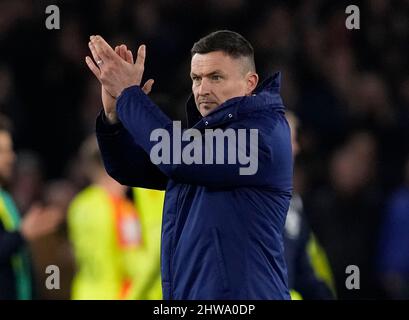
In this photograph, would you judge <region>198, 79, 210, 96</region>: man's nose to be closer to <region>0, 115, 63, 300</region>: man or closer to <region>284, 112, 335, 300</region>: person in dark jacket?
<region>284, 112, 335, 300</region>: person in dark jacket

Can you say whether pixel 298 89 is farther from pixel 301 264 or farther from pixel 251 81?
pixel 251 81

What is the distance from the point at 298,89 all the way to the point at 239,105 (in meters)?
6.18

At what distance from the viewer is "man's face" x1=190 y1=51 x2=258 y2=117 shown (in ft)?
13.3

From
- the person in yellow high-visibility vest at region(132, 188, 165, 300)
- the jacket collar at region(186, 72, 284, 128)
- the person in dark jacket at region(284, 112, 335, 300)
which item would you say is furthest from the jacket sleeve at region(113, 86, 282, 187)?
the person in yellow high-visibility vest at region(132, 188, 165, 300)

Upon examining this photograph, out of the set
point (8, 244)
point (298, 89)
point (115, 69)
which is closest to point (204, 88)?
point (115, 69)

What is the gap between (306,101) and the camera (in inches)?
393

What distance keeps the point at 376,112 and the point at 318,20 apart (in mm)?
1325

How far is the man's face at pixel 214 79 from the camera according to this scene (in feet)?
13.3

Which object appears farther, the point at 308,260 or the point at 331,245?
the point at 331,245

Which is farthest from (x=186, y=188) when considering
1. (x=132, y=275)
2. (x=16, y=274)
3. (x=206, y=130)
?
(x=132, y=275)

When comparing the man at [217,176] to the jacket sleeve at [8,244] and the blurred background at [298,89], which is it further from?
the blurred background at [298,89]

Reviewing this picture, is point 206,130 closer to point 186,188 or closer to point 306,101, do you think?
point 186,188

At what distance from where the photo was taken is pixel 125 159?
13.8 ft

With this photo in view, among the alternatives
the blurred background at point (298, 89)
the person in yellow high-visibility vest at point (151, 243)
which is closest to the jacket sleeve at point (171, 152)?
the person in yellow high-visibility vest at point (151, 243)
